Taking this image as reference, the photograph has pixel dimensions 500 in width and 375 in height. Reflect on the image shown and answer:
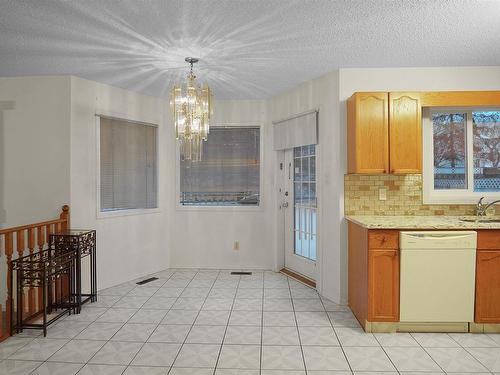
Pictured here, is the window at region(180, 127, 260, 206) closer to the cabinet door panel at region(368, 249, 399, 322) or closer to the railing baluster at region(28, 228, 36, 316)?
the railing baluster at region(28, 228, 36, 316)

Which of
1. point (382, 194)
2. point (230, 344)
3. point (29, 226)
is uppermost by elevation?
point (382, 194)

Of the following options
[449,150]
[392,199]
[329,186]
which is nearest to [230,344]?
[329,186]

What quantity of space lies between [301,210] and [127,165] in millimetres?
2375

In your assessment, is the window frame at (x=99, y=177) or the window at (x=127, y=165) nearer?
the window frame at (x=99, y=177)

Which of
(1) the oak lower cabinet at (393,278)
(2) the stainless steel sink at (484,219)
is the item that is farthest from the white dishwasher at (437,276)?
(2) the stainless steel sink at (484,219)

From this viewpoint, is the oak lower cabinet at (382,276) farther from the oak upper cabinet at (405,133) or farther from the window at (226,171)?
the window at (226,171)

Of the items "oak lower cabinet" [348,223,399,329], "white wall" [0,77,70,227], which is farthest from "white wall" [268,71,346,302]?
"white wall" [0,77,70,227]

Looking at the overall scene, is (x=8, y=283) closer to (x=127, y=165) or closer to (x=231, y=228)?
(x=127, y=165)

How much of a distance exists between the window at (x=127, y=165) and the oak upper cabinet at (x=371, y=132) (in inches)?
112

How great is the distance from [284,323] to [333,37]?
99.7 inches

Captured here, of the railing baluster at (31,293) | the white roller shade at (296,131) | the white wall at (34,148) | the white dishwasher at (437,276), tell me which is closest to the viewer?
the white dishwasher at (437,276)

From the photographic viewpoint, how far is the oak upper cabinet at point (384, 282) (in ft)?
9.50

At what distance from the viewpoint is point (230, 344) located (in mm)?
2709

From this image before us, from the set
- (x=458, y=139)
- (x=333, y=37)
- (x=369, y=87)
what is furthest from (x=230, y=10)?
(x=458, y=139)
